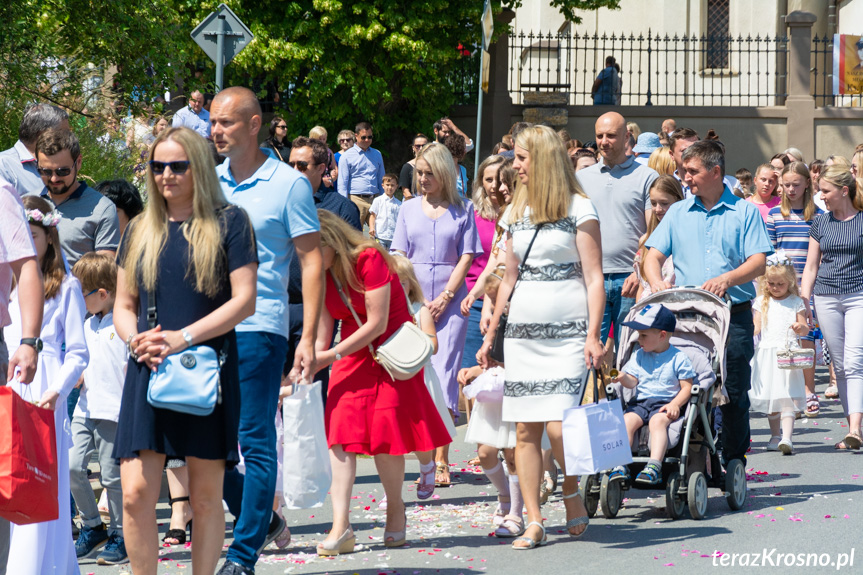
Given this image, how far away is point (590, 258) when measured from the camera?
21.8ft

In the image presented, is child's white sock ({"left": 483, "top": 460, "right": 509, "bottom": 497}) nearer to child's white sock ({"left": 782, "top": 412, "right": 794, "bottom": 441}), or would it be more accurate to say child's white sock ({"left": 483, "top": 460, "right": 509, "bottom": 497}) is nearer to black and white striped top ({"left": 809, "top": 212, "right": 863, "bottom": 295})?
child's white sock ({"left": 782, "top": 412, "right": 794, "bottom": 441})

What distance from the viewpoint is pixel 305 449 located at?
589cm

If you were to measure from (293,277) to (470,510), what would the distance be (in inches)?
75.2

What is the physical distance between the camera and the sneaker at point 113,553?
641 centimetres

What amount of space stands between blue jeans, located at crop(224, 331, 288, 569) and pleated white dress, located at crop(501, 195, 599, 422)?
1586mm

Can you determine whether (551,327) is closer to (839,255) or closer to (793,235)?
(839,255)

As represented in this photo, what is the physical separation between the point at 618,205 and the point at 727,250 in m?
1.49

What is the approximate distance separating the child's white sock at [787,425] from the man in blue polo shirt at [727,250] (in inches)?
80.5

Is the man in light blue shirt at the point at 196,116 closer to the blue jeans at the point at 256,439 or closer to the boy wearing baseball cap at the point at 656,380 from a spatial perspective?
the boy wearing baseball cap at the point at 656,380

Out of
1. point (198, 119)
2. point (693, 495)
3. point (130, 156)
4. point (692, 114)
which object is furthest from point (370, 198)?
point (693, 495)

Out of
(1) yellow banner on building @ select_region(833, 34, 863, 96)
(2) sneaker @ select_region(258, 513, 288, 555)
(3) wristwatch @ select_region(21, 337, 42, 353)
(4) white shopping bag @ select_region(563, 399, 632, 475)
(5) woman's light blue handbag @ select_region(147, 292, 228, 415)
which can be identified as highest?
(1) yellow banner on building @ select_region(833, 34, 863, 96)

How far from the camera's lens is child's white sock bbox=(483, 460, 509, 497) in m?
7.31

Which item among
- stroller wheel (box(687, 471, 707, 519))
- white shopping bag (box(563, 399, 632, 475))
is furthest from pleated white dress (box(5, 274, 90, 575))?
stroller wheel (box(687, 471, 707, 519))

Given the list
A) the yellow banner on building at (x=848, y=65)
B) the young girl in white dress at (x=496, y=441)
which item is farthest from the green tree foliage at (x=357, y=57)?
the young girl in white dress at (x=496, y=441)
